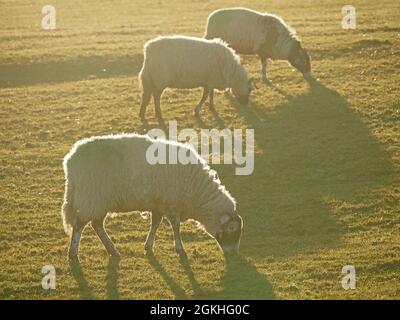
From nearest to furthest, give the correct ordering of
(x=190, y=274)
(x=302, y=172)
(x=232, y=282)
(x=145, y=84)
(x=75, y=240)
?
(x=232, y=282) → (x=190, y=274) → (x=75, y=240) → (x=302, y=172) → (x=145, y=84)

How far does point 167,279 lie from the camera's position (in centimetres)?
1473

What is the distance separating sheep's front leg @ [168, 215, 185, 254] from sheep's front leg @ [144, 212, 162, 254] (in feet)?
0.78

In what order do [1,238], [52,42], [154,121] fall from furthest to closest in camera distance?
[52,42]
[154,121]
[1,238]

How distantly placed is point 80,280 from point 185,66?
10009 mm

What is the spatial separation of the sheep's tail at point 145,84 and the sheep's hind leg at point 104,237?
8690mm

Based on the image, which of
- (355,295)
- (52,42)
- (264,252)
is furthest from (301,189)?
(52,42)

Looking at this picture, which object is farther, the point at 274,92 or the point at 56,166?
the point at 274,92

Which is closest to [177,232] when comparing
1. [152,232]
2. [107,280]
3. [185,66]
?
[152,232]

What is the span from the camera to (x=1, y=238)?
17.1 metres

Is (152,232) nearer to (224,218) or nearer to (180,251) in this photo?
(180,251)

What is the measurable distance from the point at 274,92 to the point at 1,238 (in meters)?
12.7

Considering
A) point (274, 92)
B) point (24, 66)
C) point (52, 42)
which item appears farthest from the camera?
point (52, 42)

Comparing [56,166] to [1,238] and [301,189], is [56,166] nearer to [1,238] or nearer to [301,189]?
[1,238]

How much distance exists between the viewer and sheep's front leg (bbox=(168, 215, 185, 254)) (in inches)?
603
